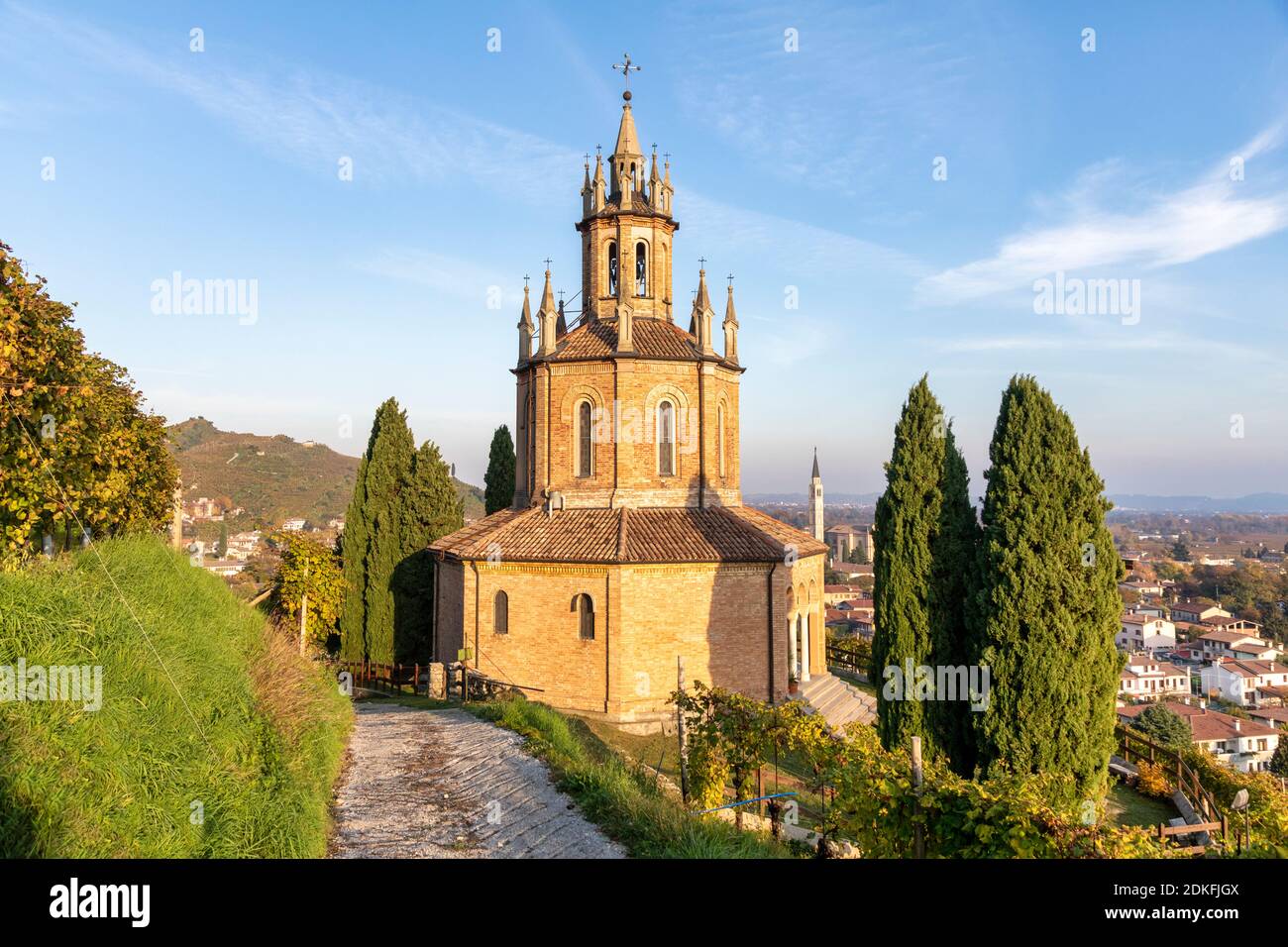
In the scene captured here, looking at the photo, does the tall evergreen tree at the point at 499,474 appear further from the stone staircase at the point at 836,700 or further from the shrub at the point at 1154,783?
the shrub at the point at 1154,783

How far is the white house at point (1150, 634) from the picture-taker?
9588cm

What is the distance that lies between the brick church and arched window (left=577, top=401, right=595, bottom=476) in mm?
57

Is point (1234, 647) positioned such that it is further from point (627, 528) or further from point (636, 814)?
point (636, 814)

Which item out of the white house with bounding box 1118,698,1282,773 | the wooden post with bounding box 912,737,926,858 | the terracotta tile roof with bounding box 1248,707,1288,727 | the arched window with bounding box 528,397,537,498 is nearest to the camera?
the wooden post with bounding box 912,737,926,858

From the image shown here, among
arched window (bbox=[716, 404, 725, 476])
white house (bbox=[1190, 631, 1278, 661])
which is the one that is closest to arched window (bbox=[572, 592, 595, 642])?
arched window (bbox=[716, 404, 725, 476])

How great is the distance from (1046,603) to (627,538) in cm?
1049

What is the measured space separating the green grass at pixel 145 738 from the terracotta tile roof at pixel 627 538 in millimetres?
10607

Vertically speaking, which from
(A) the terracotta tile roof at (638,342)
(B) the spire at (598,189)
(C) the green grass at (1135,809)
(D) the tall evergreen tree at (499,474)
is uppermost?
(B) the spire at (598,189)

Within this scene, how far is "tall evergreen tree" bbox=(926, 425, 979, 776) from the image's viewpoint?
15.6 meters

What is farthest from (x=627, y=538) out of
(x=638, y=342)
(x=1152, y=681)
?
(x=1152, y=681)

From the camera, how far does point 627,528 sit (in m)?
20.8

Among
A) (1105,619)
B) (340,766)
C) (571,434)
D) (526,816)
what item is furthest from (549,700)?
(1105,619)

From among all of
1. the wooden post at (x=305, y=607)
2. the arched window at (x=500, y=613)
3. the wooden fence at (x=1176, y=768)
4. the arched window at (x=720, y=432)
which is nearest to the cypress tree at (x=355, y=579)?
the wooden post at (x=305, y=607)

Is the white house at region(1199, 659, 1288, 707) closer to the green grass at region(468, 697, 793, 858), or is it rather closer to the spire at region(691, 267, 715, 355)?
the spire at region(691, 267, 715, 355)
